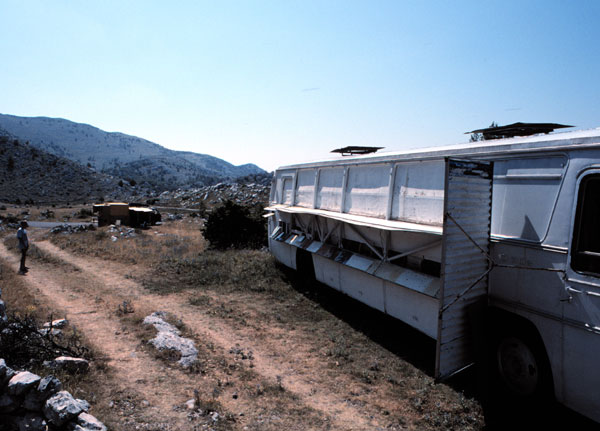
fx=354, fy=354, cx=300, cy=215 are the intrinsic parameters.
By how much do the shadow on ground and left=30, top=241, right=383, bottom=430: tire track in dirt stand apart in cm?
165

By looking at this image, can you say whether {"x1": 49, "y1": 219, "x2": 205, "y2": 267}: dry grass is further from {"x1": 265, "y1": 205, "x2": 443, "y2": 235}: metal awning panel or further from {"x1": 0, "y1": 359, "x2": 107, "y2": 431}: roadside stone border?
{"x1": 0, "y1": 359, "x2": 107, "y2": 431}: roadside stone border

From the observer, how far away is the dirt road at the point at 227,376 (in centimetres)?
470

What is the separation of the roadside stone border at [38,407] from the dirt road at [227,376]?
65cm

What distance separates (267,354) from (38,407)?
11.6 ft

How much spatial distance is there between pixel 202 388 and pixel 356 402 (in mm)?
2312

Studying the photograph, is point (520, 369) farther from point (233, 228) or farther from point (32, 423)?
point (233, 228)

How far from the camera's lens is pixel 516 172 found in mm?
4992

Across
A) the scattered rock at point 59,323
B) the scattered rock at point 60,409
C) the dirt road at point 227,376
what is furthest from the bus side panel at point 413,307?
the scattered rock at point 59,323

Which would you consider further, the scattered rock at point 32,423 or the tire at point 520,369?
the tire at point 520,369

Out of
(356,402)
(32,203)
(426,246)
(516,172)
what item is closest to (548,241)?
(516,172)

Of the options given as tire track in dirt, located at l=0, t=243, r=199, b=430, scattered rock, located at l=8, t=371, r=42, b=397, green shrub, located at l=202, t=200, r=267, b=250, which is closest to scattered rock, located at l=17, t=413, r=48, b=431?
scattered rock, located at l=8, t=371, r=42, b=397

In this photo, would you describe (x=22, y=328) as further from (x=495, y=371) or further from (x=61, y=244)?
(x=61, y=244)

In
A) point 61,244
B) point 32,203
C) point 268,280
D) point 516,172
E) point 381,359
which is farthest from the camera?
point 32,203

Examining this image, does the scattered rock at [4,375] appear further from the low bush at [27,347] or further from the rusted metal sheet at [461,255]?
the rusted metal sheet at [461,255]
